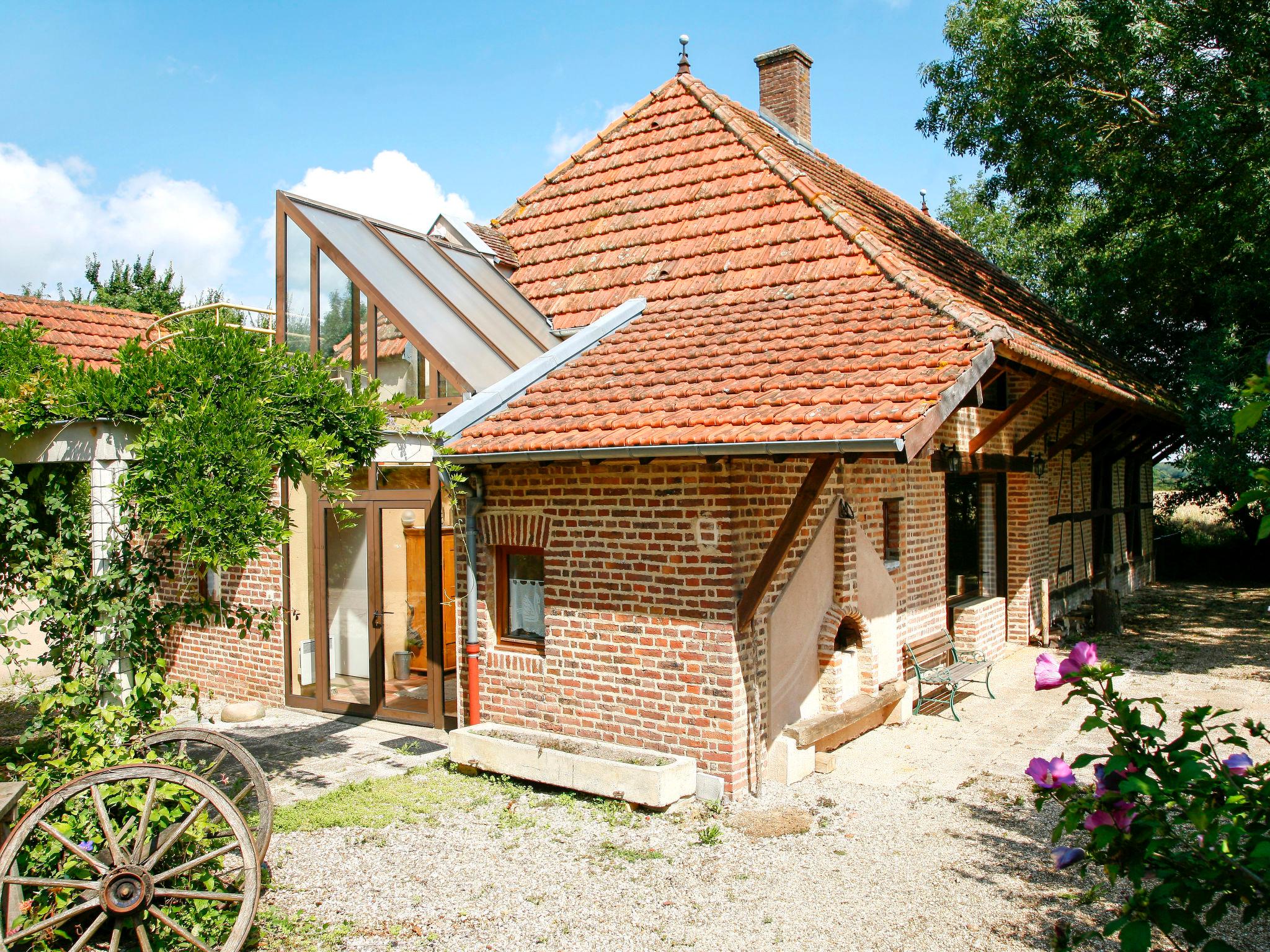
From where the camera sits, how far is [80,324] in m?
11.3

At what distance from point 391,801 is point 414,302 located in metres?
4.21

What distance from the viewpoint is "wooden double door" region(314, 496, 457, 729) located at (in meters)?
8.30

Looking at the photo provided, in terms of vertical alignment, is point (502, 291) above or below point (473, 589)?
above

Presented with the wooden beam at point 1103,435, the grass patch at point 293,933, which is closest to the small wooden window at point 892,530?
the grass patch at point 293,933

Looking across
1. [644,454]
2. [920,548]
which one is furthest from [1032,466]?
[644,454]

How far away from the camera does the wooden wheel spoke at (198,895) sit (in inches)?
145

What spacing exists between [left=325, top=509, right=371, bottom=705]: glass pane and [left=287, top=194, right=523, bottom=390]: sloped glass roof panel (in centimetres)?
205

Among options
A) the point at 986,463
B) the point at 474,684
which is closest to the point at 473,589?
the point at 474,684

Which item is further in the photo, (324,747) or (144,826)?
(324,747)

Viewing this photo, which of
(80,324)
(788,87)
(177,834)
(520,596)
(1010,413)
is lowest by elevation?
(177,834)

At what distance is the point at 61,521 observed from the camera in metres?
4.80

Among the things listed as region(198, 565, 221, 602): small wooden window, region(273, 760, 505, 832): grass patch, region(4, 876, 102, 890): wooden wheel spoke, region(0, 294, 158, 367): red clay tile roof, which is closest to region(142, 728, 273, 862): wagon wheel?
region(4, 876, 102, 890): wooden wheel spoke

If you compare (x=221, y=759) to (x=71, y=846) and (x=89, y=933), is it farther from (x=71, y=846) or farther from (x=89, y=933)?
(x=89, y=933)

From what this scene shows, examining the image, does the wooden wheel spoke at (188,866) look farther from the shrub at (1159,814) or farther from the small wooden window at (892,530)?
the small wooden window at (892,530)
